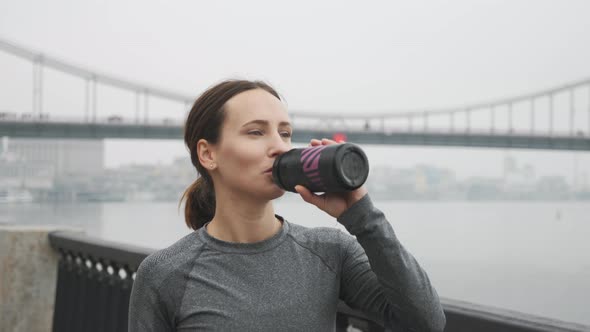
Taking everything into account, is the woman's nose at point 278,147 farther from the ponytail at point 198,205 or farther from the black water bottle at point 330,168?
the ponytail at point 198,205

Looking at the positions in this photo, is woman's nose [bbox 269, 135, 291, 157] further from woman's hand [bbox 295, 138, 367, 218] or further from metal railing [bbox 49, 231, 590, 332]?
metal railing [bbox 49, 231, 590, 332]

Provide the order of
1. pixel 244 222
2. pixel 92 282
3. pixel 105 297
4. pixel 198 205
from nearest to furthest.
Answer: pixel 244 222, pixel 198 205, pixel 105 297, pixel 92 282

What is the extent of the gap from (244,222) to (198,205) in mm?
242

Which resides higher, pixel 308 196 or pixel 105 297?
pixel 308 196

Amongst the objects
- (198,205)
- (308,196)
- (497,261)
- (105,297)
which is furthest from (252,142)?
(497,261)

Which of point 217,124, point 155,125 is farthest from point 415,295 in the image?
point 155,125

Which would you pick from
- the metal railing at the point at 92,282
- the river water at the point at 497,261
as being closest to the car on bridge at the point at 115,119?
the river water at the point at 497,261

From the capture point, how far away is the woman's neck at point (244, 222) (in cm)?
109

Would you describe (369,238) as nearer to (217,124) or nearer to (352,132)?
(217,124)

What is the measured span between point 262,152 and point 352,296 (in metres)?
0.32

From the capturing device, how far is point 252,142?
3.46 ft

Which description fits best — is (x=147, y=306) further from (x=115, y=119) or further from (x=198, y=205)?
(x=115, y=119)

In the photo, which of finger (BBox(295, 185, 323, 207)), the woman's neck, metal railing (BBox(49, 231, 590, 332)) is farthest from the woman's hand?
metal railing (BBox(49, 231, 590, 332))

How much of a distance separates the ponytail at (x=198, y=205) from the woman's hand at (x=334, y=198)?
36cm
